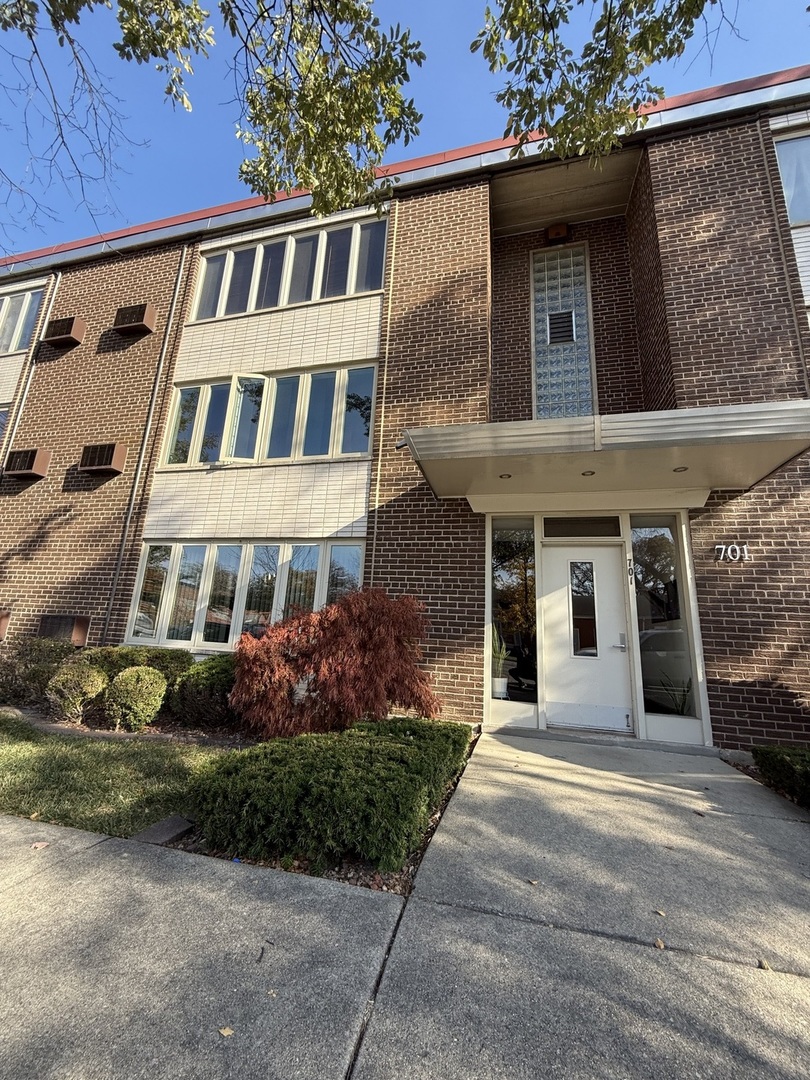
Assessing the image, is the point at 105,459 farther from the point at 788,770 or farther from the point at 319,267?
the point at 788,770

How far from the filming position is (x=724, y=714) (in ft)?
18.8

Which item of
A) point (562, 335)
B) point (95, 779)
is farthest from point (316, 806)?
point (562, 335)

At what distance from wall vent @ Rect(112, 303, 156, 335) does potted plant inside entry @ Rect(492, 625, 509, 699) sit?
909cm

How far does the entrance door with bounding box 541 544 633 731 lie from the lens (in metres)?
6.24

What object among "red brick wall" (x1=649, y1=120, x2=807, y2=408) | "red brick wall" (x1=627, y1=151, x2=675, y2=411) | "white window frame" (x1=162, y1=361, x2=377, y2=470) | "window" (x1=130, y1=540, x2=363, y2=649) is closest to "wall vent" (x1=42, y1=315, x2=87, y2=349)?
"white window frame" (x1=162, y1=361, x2=377, y2=470)

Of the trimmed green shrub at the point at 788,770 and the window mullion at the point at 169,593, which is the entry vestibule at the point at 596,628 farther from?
the window mullion at the point at 169,593

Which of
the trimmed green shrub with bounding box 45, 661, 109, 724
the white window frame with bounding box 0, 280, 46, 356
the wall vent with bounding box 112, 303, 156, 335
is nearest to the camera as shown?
the trimmed green shrub with bounding box 45, 661, 109, 724

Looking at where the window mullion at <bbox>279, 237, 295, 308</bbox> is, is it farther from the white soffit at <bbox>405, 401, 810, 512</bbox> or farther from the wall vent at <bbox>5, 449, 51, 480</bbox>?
the wall vent at <bbox>5, 449, 51, 480</bbox>

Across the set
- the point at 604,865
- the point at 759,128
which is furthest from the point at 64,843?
the point at 759,128

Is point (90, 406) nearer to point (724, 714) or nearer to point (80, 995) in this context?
point (80, 995)

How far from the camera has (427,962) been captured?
6.45ft

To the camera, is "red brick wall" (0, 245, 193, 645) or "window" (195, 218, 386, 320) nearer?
"red brick wall" (0, 245, 193, 645)

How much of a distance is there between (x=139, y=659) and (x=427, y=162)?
9527 millimetres

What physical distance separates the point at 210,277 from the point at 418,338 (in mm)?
5103
